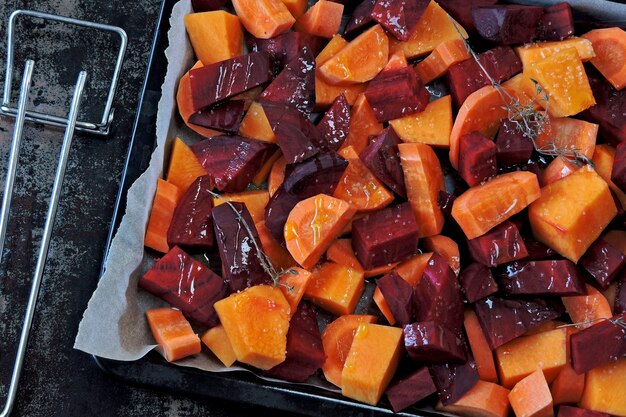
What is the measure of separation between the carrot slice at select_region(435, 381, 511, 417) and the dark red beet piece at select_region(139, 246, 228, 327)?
0.85 m

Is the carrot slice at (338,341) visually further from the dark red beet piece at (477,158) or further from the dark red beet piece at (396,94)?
the dark red beet piece at (396,94)

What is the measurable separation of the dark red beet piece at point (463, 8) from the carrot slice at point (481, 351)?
118cm

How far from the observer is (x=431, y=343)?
2588 mm

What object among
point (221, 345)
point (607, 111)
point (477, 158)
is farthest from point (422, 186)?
point (221, 345)

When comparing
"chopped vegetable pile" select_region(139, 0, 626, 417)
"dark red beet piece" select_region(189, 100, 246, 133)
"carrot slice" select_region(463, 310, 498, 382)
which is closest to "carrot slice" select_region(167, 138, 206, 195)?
"chopped vegetable pile" select_region(139, 0, 626, 417)

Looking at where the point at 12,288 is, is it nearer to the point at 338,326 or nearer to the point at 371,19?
the point at 338,326

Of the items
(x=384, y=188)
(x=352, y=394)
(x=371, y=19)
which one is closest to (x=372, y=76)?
(x=371, y=19)

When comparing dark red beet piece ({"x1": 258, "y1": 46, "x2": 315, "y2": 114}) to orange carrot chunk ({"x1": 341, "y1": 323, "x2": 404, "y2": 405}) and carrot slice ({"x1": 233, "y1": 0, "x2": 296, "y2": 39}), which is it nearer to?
carrot slice ({"x1": 233, "y1": 0, "x2": 296, "y2": 39})

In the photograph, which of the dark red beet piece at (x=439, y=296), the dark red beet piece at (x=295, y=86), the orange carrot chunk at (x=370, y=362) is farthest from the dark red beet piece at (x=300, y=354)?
the dark red beet piece at (x=295, y=86)

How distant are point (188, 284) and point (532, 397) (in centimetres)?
121

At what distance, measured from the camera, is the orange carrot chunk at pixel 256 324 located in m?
2.59

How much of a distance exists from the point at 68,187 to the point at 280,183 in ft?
2.83

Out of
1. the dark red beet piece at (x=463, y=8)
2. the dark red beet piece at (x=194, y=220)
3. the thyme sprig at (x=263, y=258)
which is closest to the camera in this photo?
the thyme sprig at (x=263, y=258)

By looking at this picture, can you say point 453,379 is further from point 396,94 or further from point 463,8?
point 463,8
